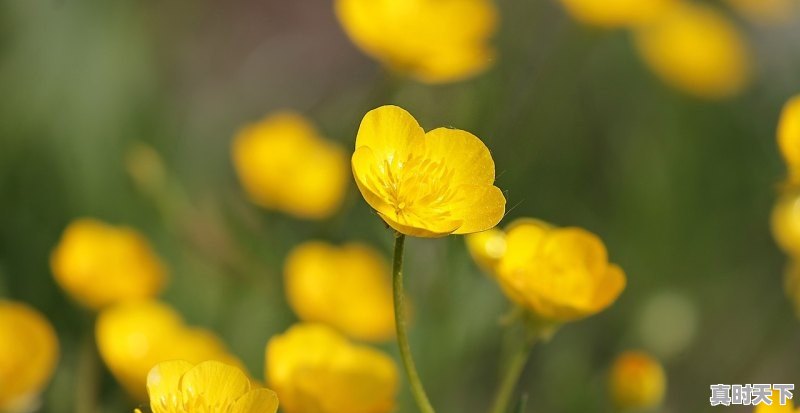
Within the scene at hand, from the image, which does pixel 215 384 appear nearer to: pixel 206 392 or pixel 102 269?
pixel 206 392

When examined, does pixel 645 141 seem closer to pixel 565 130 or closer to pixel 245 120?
pixel 565 130

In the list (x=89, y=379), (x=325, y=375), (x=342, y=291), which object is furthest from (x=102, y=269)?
(x=325, y=375)

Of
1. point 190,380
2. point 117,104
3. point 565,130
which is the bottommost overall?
point 565,130

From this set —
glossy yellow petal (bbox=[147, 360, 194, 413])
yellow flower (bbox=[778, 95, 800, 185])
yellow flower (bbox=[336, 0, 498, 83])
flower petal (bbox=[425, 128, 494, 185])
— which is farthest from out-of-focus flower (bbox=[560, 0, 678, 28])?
glossy yellow petal (bbox=[147, 360, 194, 413])

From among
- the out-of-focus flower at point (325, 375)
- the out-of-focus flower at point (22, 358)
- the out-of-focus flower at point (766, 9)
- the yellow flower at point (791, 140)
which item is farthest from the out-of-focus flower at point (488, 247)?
the out-of-focus flower at point (766, 9)

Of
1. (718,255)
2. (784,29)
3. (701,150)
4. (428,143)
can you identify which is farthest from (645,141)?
(428,143)
